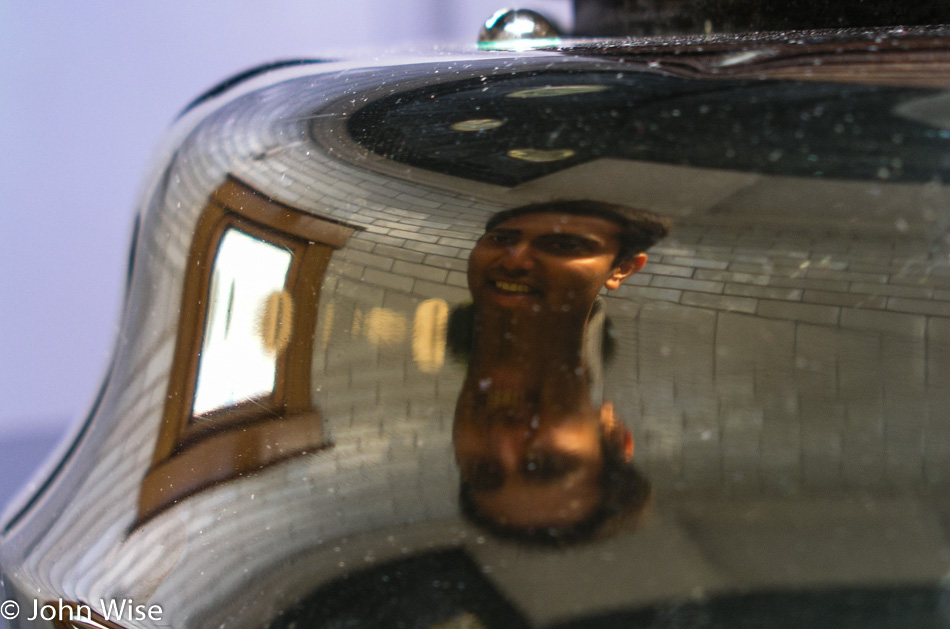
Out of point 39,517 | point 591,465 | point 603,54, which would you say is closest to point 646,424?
point 591,465

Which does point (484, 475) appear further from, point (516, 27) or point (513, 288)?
point (516, 27)

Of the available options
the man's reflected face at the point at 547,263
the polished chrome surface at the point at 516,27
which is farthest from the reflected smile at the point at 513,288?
the polished chrome surface at the point at 516,27

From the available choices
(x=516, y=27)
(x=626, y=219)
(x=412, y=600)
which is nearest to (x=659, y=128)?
(x=626, y=219)

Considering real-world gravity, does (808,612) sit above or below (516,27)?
below

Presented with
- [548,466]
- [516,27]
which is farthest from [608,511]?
[516,27]

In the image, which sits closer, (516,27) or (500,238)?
(500,238)
